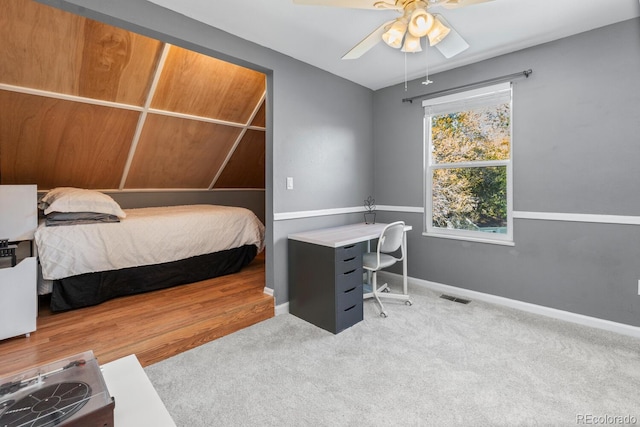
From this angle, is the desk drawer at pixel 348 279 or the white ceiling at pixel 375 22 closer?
the white ceiling at pixel 375 22

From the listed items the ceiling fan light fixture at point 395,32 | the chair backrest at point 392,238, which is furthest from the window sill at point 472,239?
the ceiling fan light fixture at point 395,32

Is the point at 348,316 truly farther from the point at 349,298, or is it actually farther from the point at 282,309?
the point at 282,309

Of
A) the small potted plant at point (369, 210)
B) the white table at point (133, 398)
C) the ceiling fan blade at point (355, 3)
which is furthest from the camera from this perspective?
the small potted plant at point (369, 210)

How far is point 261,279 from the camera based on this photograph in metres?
3.26

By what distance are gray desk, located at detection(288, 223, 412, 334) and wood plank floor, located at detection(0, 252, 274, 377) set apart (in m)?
0.33

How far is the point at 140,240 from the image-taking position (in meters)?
2.72

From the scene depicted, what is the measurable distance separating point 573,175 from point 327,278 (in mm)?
2235

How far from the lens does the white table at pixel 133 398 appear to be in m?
0.86

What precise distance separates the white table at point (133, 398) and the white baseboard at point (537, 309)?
303cm

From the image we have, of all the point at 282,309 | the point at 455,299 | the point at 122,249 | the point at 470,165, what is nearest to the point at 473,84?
the point at 470,165

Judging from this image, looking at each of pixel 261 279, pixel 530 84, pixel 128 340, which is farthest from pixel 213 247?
pixel 530 84

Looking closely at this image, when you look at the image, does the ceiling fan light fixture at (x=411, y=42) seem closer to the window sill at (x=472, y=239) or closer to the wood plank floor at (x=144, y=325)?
the window sill at (x=472, y=239)

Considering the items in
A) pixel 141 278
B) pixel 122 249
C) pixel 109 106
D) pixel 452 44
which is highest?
pixel 452 44

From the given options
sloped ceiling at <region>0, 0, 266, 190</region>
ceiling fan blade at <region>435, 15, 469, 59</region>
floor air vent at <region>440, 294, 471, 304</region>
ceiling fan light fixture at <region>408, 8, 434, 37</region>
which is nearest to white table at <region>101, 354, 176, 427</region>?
ceiling fan light fixture at <region>408, 8, 434, 37</region>
